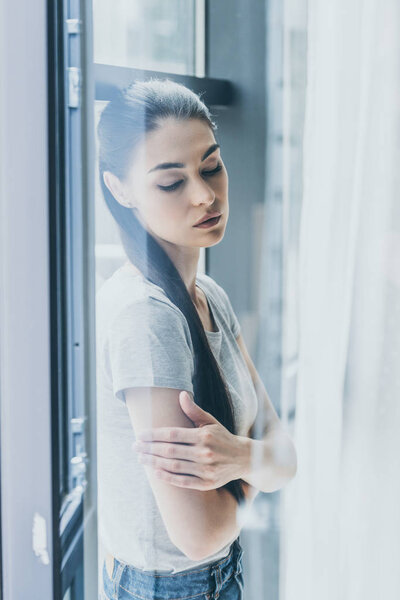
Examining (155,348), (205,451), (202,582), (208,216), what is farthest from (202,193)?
(202,582)

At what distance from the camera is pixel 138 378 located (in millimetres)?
747

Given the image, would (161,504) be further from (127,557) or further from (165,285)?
(165,285)

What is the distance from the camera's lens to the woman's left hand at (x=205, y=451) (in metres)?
0.73

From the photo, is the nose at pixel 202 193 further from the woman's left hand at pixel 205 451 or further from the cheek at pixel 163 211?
the woman's left hand at pixel 205 451

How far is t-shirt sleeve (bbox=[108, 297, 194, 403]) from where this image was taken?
735 mm

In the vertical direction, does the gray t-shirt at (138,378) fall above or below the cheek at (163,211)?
below

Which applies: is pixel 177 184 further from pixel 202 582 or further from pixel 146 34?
pixel 202 582

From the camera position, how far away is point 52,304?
0.82 meters

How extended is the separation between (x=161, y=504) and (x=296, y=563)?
0.19 metres

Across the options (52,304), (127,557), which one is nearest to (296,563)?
(127,557)

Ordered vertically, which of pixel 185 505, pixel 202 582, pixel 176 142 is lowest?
pixel 202 582

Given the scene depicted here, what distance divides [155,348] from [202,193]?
0.70ft

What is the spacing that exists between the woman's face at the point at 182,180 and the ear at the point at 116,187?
0.08 feet

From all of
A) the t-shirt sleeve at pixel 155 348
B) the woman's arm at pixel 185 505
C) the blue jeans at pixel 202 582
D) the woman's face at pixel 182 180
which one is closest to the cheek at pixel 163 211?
the woman's face at pixel 182 180
